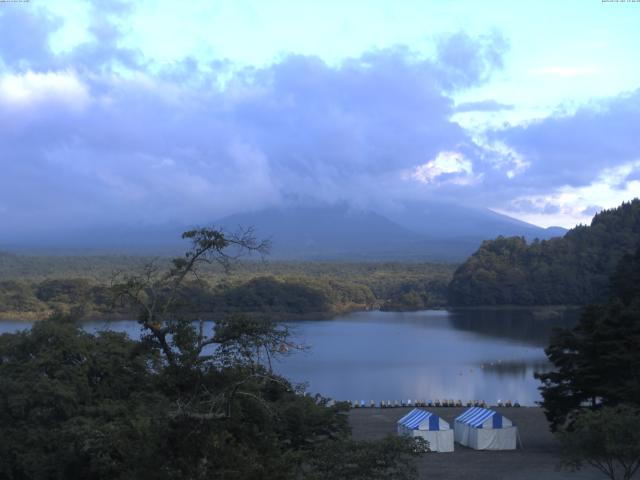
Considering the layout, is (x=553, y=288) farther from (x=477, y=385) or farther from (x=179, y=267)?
(x=179, y=267)

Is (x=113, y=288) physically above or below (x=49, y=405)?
above

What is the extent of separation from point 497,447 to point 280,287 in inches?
1550

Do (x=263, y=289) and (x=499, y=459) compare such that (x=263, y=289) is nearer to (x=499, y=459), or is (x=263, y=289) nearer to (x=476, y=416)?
(x=476, y=416)

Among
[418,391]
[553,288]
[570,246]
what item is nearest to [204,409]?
[418,391]

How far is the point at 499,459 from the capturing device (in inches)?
538

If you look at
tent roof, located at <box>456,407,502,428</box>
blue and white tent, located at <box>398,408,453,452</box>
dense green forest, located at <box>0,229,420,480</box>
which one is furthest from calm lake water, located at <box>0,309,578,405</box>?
dense green forest, located at <box>0,229,420,480</box>

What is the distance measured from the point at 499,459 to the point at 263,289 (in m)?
39.0

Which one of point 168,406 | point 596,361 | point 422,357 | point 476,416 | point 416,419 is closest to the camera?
point 168,406

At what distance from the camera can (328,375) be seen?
26938mm

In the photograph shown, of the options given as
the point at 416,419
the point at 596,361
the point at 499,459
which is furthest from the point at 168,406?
the point at 596,361

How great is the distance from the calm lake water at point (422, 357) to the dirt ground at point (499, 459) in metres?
2.56

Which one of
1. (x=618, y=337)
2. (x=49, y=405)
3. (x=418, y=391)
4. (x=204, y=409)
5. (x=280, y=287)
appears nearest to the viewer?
(x=204, y=409)

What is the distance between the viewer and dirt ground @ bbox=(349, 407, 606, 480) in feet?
40.2

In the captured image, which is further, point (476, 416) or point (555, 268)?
point (555, 268)
